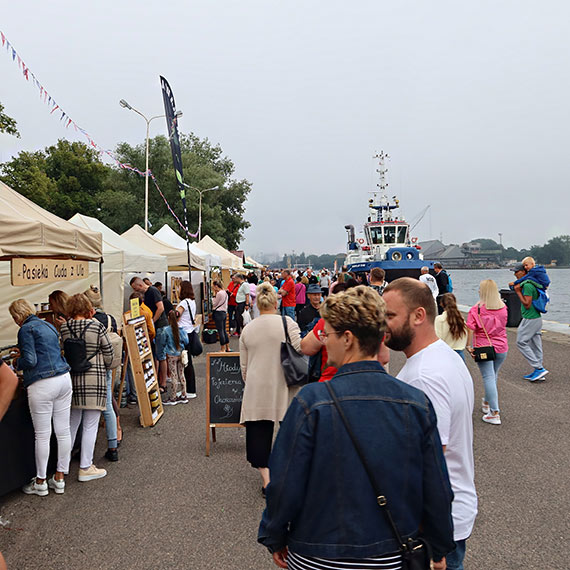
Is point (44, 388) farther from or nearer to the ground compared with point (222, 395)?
farther from the ground

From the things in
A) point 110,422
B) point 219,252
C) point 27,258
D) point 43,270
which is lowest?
point 110,422

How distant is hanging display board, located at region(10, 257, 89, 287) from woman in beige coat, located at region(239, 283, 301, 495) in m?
2.68

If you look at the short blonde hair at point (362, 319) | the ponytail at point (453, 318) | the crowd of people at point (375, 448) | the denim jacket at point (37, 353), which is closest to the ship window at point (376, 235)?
the ponytail at point (453, 318)

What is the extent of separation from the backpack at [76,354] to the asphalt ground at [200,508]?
1161 millimetres

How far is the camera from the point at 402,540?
Answer: 1.71 metres

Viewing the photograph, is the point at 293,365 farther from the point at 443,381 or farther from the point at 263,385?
the point at 443,381

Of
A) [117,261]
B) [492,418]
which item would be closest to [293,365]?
[492,418]

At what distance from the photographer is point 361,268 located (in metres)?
29.8

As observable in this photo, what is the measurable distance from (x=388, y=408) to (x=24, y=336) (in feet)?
12.8

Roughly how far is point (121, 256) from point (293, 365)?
736cm

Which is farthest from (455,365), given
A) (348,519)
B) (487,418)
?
(487,418)

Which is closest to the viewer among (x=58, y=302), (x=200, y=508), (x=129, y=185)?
(x=200, y=508)

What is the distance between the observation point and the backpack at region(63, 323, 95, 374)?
4.96m

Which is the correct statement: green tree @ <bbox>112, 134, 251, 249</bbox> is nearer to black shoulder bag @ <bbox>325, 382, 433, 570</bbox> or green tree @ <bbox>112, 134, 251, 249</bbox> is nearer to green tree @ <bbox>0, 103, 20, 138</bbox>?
green tree @ <bbox>0, 103, 20, 138</bbox>
